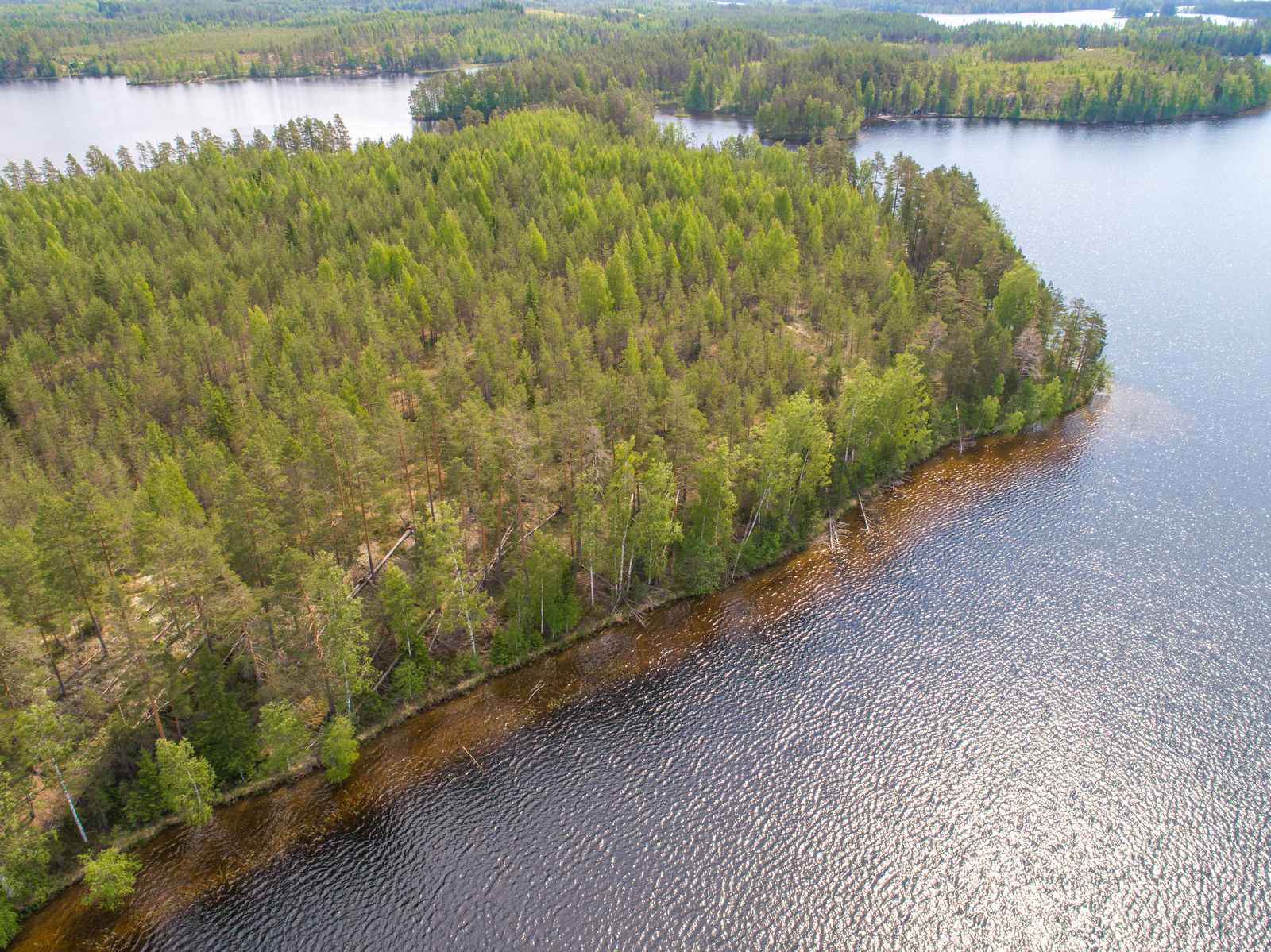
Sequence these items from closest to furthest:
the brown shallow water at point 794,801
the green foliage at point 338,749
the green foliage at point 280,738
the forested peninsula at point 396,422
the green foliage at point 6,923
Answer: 1. the green foliage at point 6,923
2. the brown shallow water at point 794,801
3. the green foliage at point 280,738
4. the forested peninsula at point 396,422
5. the green foliage at point 338,749

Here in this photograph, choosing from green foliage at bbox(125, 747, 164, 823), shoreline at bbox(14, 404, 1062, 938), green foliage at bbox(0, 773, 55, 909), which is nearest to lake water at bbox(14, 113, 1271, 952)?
shoreline at bbox(14, 404, 1062, 938)

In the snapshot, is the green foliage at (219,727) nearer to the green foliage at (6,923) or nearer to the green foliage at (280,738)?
the green foliage at (280,738)

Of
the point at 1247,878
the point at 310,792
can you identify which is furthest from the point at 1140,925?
the point at 310,792

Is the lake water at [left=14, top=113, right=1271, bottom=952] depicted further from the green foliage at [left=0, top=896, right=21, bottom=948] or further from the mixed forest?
the mixed forest

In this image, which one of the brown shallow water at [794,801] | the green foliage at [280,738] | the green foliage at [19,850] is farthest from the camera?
the green foliage at [280,738]

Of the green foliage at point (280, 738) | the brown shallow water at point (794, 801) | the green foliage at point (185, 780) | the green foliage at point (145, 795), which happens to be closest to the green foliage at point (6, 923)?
the brown shallow water at point (794, 801)

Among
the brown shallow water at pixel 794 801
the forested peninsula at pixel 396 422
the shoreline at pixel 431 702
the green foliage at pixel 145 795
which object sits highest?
the forested peninsula at pixel 396 422

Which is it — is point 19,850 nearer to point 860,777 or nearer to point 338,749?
point 338,749

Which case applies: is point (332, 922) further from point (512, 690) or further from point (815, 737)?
point (815, 737)
